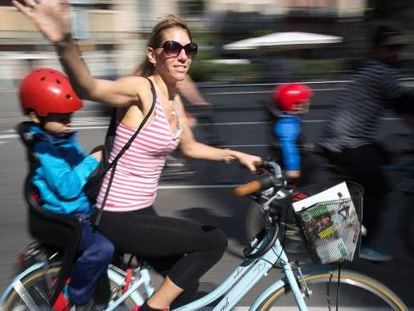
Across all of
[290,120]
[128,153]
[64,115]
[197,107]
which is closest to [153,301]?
[128,153]

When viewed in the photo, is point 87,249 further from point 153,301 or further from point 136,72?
point 136,72

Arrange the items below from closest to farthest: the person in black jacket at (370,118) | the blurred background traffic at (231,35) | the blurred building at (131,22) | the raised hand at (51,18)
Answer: the raised hand at (51,18) → the person in black jacket at (370,118) → the blurred background traffic at (231,35) → the blurred building at (131,22)

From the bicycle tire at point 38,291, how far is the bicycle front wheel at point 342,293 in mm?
703

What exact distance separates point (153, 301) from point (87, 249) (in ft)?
1.25

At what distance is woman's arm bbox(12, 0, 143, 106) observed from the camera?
87.4 inches

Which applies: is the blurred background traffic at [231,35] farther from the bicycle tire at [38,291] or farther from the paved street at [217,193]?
the bicycle tire at [38,291]

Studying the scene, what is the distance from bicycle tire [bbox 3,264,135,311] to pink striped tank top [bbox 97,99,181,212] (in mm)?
408

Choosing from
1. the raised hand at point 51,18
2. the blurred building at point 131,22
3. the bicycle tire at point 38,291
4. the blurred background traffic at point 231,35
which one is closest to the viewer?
the raised hand at point 51,18

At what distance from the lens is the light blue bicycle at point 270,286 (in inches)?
104

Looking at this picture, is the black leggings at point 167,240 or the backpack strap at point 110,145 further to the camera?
the black leggings at point 167,240

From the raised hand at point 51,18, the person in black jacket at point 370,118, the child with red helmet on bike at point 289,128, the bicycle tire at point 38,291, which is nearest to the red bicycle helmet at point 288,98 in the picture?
the child with red helmet on bike at point 289,128

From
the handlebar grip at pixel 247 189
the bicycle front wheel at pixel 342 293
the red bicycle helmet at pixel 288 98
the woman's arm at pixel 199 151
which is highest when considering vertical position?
the woman's arm at pixel 199 151

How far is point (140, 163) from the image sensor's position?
269cm

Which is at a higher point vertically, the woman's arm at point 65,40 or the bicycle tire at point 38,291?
the woman's arm at point 65,40
